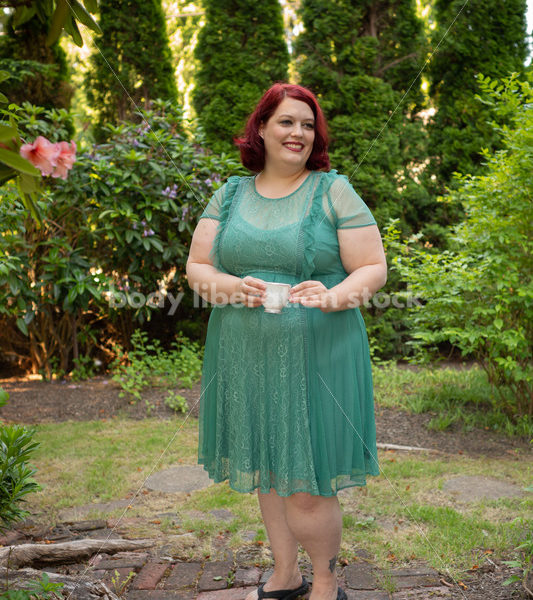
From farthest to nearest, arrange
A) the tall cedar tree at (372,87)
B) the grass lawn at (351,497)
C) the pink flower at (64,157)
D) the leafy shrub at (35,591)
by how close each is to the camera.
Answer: the tall cedar tree at (372,87)
the grass lawn at (351,497)
the leafy shrub at (35,591)
the pink flower at (64,157)

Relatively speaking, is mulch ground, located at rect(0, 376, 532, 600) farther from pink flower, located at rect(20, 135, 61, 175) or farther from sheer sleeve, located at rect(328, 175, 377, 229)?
pink flower, located at rect(20, 135, 61, 175)

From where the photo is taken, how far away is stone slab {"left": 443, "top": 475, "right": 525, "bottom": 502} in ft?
9.57

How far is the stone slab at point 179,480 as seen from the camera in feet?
10.3

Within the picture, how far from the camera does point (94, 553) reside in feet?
7.65

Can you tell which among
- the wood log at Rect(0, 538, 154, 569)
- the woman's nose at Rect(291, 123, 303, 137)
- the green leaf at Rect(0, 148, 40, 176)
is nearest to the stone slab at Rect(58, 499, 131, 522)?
the wood log at Rect(0, 538, 154, 569)

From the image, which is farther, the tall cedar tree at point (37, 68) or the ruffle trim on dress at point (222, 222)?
the tall cedar tree at point (37, 68)

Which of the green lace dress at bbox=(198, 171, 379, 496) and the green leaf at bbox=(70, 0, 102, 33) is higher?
the green leaf at bbox=(70, 0, 102, 33)

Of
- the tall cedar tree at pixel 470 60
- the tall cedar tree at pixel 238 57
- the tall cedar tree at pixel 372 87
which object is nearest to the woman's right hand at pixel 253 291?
the tall cedar tree at pixel 372 87

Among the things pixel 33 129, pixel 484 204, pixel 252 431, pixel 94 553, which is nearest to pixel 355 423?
pixel 252 431

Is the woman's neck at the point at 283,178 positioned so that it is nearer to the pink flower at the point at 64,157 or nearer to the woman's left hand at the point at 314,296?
the woman's left hand at the point at 314,296

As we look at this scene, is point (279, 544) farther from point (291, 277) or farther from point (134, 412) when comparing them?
point (134, 412)

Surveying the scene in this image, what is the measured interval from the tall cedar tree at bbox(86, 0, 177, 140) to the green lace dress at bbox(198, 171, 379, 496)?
231 inches

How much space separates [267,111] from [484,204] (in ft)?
7.84

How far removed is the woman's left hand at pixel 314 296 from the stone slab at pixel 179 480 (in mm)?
1845
